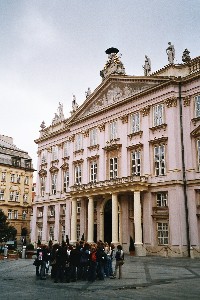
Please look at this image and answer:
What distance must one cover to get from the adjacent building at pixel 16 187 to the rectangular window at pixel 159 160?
1521 inches

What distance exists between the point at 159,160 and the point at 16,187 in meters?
41.4

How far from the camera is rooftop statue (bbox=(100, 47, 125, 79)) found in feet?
141

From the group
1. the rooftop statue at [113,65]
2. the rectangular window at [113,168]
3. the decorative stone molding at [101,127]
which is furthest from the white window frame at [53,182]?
the rooftop statue at [113,65]

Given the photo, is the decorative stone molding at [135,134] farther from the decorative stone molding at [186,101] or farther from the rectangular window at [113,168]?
the decorative stone molding at [186,101]

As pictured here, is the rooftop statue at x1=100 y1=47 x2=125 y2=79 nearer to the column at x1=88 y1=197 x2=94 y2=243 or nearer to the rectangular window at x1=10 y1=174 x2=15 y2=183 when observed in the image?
the column at x1=88 y1=197 x2=94 y2=243

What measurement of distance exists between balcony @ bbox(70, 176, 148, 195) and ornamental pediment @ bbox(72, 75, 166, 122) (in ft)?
31.3

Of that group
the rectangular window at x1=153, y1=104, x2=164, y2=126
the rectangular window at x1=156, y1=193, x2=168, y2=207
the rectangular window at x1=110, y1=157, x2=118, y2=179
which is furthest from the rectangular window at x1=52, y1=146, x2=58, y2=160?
the rectangular window at x1=156, y1=193, x2=168, y2=207

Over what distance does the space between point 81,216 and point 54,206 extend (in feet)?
24.8

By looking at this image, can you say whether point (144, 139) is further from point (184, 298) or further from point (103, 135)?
point (184, 298)

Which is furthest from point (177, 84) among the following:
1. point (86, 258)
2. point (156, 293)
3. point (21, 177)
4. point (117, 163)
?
point (21, 177)

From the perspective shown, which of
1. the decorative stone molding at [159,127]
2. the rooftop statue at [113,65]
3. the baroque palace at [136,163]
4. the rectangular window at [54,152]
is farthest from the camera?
the rectangular window at [54,152]

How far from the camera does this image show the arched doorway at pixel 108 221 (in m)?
39.7

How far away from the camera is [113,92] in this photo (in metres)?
41.8

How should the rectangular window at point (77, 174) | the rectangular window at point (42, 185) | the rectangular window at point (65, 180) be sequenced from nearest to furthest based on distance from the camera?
the rectangular window at point (77, 174), the rectangular window at point (65, 180), the rectangular window at point (42, 185)
